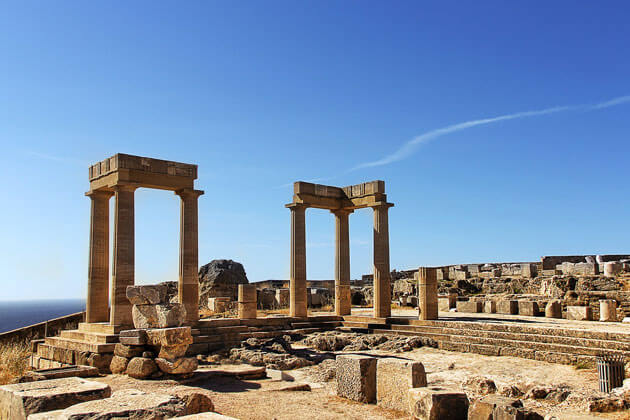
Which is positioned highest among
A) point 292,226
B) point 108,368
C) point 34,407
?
point 292,226

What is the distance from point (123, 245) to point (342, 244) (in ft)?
32.3

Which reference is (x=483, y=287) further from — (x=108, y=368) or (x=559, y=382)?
(x=108, y=368)

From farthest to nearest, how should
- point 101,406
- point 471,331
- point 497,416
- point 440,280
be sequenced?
point 440,280 → point 471,331 → point 497,416 → point 101,406

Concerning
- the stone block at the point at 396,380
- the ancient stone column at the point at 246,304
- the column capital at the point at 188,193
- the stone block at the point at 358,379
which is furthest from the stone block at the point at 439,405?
the column capital at the point at 188,193

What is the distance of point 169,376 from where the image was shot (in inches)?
502

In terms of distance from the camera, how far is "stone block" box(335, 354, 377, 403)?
10492 millimetres

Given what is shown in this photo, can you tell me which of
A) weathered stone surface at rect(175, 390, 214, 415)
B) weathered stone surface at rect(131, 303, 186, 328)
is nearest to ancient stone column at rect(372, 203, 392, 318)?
weathered stone surface at rect(131, 303, 186, 328)

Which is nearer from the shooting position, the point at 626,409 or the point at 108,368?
the point at 626,409

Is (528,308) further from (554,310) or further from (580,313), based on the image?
(580,313)

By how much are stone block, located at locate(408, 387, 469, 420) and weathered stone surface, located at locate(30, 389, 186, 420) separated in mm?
3977

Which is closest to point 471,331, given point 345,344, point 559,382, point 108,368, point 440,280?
point 345,344

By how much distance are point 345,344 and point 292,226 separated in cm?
632

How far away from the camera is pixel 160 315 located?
13.5 meters

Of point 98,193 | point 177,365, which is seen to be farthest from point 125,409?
point 98,193
